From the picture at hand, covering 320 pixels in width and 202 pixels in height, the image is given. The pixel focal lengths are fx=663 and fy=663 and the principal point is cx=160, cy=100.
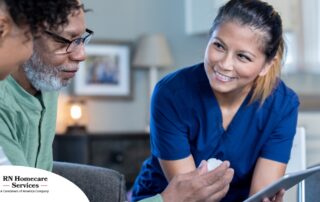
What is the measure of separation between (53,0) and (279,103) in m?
1.03

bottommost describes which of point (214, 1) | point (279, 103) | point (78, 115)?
point (78, 115)

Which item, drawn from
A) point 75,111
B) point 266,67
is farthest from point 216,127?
point 75,111

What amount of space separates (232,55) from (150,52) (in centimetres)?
247

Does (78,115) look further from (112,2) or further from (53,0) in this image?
(53,0)

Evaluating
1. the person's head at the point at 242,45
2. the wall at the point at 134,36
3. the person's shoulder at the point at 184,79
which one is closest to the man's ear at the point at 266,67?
the person's head at the point at 242,45

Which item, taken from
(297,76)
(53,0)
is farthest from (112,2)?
(53,0)

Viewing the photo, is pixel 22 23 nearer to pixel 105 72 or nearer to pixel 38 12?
pixel 38 12

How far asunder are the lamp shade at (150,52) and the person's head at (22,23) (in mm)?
3147

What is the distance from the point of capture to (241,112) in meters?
1.95

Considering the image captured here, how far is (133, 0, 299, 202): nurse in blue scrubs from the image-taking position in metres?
1.88

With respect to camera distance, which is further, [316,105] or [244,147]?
[316,105]

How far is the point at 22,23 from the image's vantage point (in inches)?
41.6

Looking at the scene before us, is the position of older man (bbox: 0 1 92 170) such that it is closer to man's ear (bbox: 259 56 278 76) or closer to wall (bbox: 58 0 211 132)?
man's ear (bbox: 259 56 278 76)

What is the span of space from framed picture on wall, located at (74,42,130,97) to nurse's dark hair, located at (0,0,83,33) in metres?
3.13
